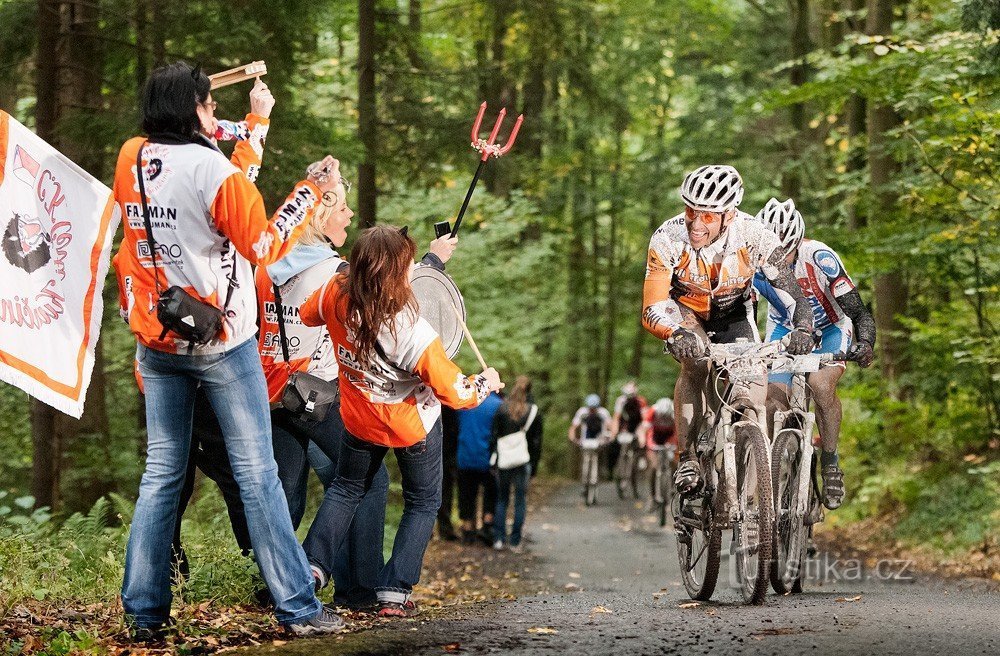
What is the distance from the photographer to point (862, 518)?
16812 millimetres

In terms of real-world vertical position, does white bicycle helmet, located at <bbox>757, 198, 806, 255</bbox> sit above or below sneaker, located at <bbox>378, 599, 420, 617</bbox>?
above

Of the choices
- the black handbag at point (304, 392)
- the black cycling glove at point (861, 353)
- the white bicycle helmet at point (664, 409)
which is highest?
the black cycling glove at point (861, 353)

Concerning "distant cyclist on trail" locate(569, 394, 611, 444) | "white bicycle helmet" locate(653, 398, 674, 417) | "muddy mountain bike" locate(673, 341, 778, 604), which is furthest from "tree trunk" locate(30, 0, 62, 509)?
"distant cyclist on trail" locate(569, 394, 611, 444)

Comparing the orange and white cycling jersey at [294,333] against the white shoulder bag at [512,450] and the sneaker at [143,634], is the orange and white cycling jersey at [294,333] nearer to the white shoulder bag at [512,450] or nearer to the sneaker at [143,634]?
the sneaker at [143,634]

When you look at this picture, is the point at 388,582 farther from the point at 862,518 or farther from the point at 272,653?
the point at 862,518

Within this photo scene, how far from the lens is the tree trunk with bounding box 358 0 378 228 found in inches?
640

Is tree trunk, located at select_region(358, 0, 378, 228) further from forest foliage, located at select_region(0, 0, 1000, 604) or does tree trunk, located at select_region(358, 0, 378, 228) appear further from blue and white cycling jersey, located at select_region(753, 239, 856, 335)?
blue and white cycling jersey, located at select_region(753, 239, 856, 335)

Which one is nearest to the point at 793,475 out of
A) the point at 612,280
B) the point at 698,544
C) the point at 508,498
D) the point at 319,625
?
the point at 698,544

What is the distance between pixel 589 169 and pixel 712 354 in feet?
88.8

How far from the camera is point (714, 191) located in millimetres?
7629

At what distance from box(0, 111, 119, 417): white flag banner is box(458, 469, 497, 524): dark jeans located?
969 cm

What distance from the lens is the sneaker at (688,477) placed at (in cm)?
792

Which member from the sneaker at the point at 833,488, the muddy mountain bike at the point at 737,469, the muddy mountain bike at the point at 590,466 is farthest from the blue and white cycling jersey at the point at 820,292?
the muddy mountain bike at the point at 590,466

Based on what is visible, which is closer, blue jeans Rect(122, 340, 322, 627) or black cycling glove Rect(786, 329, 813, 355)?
blue jeans Rect(122, 340, 322, 627)
